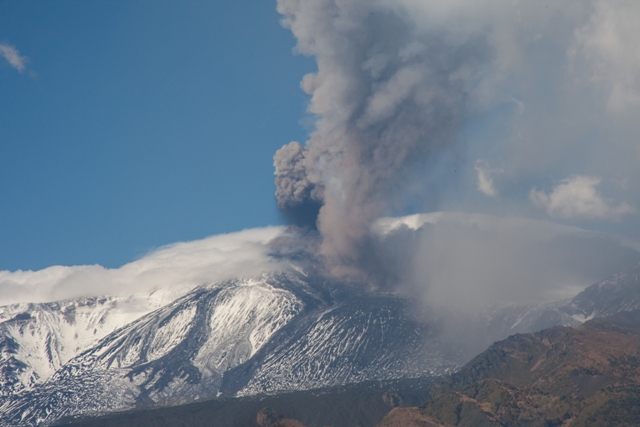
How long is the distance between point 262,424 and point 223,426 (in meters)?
12.4

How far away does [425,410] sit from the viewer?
171 m

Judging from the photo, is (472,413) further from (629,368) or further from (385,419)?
(629,368)

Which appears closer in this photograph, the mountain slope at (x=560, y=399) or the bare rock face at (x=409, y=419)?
the mountain slope at (x=560, y=399)

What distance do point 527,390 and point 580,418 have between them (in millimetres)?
23256

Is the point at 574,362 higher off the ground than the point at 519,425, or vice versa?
the point at 574,362

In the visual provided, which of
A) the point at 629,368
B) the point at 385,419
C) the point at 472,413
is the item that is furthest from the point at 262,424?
the point at 629,368

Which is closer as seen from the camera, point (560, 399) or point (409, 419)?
point (409, 419)

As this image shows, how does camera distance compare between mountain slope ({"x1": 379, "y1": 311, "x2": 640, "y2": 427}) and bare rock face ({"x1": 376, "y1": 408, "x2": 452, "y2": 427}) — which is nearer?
mountain slope ({"x1": 379, "y1": 311, "x2": 640, "y2": 427})

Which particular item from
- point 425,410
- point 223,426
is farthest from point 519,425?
point 223,426

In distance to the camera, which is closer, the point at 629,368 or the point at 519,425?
the point at 519,425

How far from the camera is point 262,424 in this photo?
19250 centimetres

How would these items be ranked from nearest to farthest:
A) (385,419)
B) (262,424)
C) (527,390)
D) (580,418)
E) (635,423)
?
(635,423), (580,418), (385,419), (527,390), (262,424)

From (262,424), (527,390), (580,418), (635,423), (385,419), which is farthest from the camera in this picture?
(262,424)

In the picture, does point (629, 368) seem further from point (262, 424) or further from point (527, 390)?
point (262, 424)
